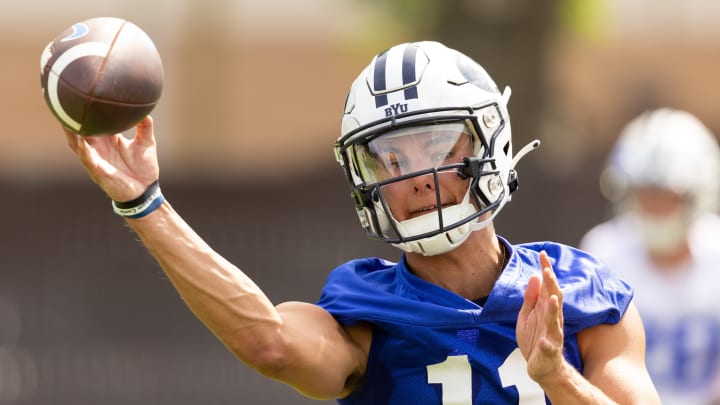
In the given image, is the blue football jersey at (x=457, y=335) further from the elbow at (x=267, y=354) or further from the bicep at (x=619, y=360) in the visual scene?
the elbow at (x=267, y=354)

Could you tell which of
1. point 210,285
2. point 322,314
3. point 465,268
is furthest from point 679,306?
point 210,285

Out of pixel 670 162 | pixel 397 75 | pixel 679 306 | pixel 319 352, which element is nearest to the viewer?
pixel 319 352

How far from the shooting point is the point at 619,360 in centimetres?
410

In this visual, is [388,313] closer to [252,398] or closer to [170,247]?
[170,247]

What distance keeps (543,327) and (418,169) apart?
0.69m

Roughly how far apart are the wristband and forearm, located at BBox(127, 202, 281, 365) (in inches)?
0.6

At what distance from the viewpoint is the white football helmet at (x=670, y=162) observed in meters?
7.70

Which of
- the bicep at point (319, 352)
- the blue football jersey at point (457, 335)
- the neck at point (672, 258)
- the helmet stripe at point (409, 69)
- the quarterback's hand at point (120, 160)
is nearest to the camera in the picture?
the quarterback's hand at point (120, 160)

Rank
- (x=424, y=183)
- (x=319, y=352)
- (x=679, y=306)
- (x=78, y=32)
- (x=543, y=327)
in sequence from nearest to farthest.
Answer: (x=543, y=327) < (x=78, y=32) < (x=319, y=352) < (x=424, y=183) < (x=679, y=306)

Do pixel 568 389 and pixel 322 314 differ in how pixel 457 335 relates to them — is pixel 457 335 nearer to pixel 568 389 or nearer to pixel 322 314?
pixel 322 314

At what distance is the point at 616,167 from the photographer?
797 cm

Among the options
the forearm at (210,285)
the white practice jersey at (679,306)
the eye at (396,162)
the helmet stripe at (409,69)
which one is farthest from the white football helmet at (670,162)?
the forearm at (210,285)

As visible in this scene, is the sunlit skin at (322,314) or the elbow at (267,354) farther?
the elbow at (267,354)

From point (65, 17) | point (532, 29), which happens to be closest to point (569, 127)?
point (532, 29)
